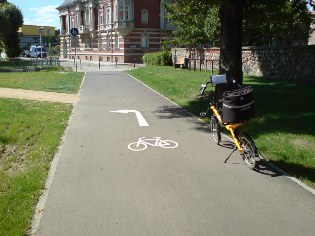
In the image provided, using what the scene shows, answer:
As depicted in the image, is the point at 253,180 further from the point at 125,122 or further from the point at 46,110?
the point at 46,110

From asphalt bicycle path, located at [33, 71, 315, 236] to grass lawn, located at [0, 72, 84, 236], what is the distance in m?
0.25

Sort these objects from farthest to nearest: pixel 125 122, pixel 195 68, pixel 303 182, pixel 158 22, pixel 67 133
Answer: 1. pixel 158 22
2. pixel 195 68
3. pixel 125 122
4. pixel 67 133
5. pixel 303 182

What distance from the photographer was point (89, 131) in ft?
33.2

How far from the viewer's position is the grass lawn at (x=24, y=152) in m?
5.24

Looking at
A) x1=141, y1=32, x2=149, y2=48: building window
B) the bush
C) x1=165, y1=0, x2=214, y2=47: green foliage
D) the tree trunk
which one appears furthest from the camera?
x1=141, y1=32, x2=149, y2=48: building window

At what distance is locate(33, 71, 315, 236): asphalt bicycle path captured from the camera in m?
4.80

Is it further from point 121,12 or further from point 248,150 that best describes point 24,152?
point 121,12

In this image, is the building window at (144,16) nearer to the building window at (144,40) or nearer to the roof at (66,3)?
the building window at (144,40)

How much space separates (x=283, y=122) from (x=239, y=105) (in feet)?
13.0

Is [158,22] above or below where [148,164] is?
above

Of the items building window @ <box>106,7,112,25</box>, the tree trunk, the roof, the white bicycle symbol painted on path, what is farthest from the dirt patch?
the roof

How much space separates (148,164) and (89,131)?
3222 millimetres

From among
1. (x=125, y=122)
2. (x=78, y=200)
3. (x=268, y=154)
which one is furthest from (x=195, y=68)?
(x=78, y=200)

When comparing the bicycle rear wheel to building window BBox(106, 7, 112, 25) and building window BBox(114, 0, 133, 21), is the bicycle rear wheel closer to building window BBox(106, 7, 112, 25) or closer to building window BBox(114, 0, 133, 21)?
building window BBox(114, 0, 133, 21)
